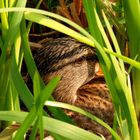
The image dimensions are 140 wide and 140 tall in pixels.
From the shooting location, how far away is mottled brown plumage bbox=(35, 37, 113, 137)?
5.59 feet

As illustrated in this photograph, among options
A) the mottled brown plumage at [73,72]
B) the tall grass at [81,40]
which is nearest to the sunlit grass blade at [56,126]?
the tall grass at [81,40]

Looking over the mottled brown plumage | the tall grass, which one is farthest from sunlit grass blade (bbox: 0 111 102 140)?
the mottled brown plumage

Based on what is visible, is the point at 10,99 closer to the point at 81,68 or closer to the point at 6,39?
the point at 6,39

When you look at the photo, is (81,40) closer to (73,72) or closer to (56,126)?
(56,126)

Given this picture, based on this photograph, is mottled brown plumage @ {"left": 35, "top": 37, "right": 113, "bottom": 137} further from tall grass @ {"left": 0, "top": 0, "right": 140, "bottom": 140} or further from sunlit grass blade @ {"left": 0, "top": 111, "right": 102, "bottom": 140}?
sunlit grass blade @ {"left": 0, "top": 111, "right": 102, "bottom": 140}

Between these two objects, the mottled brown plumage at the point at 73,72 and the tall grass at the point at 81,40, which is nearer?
the tall grass at the point at 81,40

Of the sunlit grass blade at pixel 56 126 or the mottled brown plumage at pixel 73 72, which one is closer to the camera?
the sunlit grass blade at pixel 56 126

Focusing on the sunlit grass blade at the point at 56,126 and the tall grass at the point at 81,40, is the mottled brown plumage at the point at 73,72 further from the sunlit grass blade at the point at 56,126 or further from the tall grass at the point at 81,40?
the sunlit grass blade at the point at 56,126

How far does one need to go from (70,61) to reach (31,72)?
21.7 inches

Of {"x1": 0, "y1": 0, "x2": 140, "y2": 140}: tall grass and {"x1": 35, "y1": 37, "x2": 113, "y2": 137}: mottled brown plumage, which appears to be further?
{"x1": 35, "y1": 37, "x2": 113, "y2": 137}: mottled brown plumage

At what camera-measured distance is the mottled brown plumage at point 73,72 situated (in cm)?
171

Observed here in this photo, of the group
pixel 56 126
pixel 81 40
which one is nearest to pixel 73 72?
pixel 81 40

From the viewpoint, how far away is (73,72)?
1758 millimetres

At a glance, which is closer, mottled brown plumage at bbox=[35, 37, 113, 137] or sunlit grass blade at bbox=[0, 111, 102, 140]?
sunlit grass blade at bbox=[0, 111, 102, 140]
